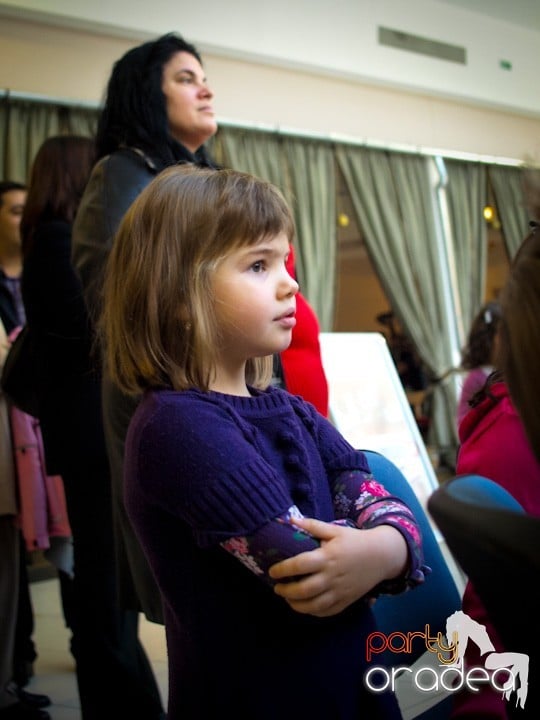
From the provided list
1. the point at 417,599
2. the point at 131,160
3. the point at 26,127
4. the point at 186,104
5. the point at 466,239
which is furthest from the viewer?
the point at 466,239

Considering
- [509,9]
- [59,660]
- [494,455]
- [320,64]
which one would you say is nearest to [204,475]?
[494,455]

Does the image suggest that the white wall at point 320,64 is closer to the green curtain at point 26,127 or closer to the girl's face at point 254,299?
the green curtain at point 26,127

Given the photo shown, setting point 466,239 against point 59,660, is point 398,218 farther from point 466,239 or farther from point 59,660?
point 59,660

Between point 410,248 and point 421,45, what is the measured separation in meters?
1.69

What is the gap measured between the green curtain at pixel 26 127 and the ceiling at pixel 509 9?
3.45m

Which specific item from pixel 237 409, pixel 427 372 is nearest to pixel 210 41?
pixel 427 372

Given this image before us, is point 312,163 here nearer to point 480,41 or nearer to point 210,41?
point 210,41

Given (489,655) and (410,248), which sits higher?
(410,248)

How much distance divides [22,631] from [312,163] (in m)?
4.24

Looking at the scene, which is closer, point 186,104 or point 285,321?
point 285,321

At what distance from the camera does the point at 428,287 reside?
6234mm

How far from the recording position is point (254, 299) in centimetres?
97

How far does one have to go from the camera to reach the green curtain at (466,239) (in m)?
6.46

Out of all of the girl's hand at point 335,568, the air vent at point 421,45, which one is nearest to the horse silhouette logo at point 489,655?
the girl's hand at point 335,568
